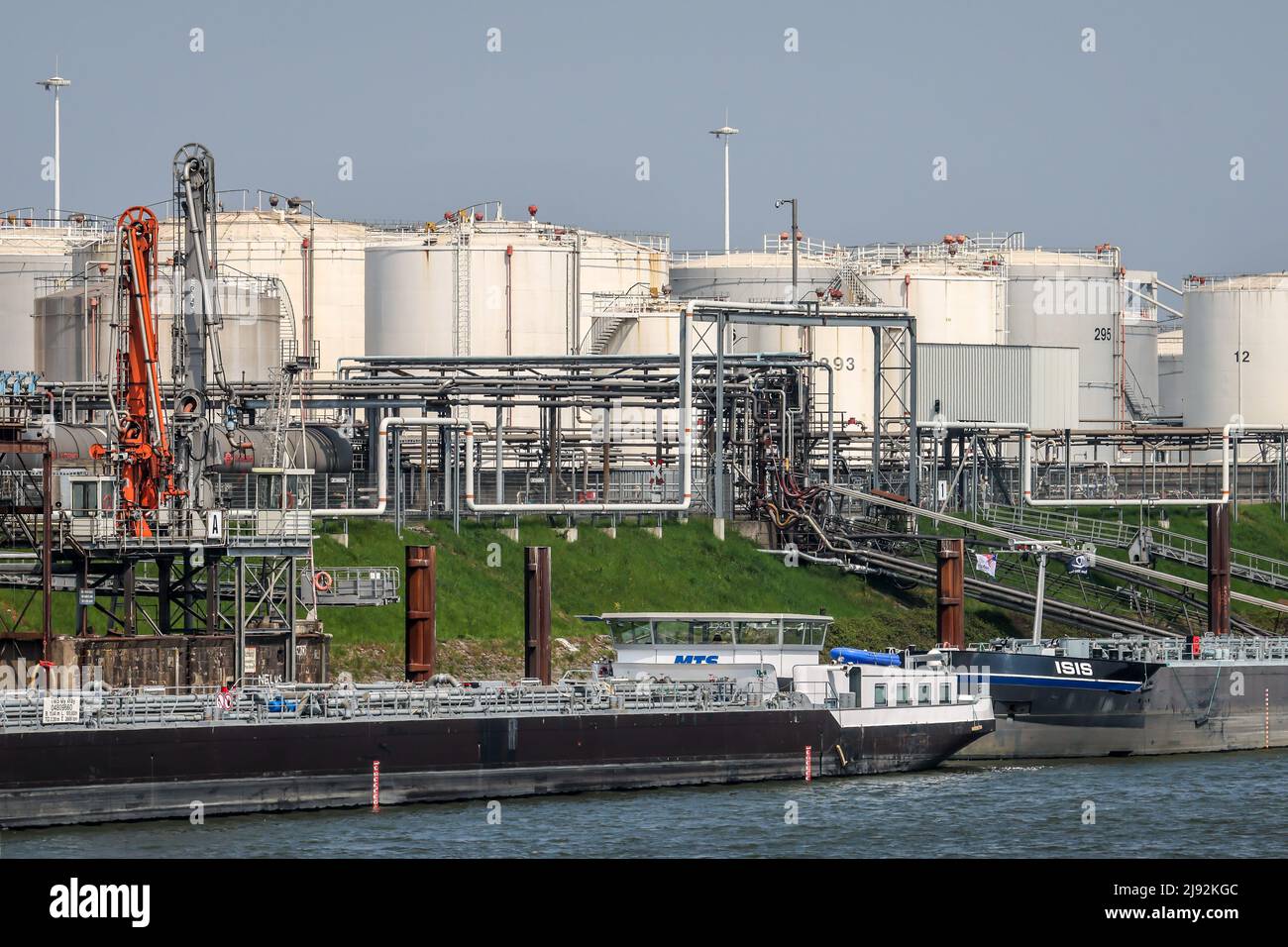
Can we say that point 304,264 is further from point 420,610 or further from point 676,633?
point 676,633

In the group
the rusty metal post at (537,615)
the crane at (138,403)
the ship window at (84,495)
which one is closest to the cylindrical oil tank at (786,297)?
the rusty metal post at (537,615)

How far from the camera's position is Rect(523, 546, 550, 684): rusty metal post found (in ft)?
206

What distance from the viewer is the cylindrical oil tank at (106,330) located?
274ft


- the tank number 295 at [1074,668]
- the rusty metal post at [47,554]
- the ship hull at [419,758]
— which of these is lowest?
the ship hull at [419,758]

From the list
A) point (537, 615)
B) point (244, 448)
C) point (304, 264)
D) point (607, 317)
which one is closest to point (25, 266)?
point (304, 264)

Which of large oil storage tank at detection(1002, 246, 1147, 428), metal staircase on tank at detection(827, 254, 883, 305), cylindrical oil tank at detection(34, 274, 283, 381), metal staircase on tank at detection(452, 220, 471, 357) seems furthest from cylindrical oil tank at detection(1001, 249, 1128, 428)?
cylindrical oil tank at detection(34, 274, 283, 381)

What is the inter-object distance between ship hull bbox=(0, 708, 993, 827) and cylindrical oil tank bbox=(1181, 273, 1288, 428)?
189 feet

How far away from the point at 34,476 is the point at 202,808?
59.0 feet

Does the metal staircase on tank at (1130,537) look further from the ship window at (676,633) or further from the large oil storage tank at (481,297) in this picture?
the ship window at (676,633)

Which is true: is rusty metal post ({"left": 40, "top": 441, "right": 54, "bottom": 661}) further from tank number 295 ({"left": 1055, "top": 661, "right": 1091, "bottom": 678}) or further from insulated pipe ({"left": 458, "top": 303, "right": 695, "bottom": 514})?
tank number 295 ({"left": 1055, "top": 661, "right": 1091, "bottom": 678})

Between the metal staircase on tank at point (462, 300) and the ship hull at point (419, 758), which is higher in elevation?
the metal staircase on tank at point (462, 300)

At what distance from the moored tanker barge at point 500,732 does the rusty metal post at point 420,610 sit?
428 centimetres
